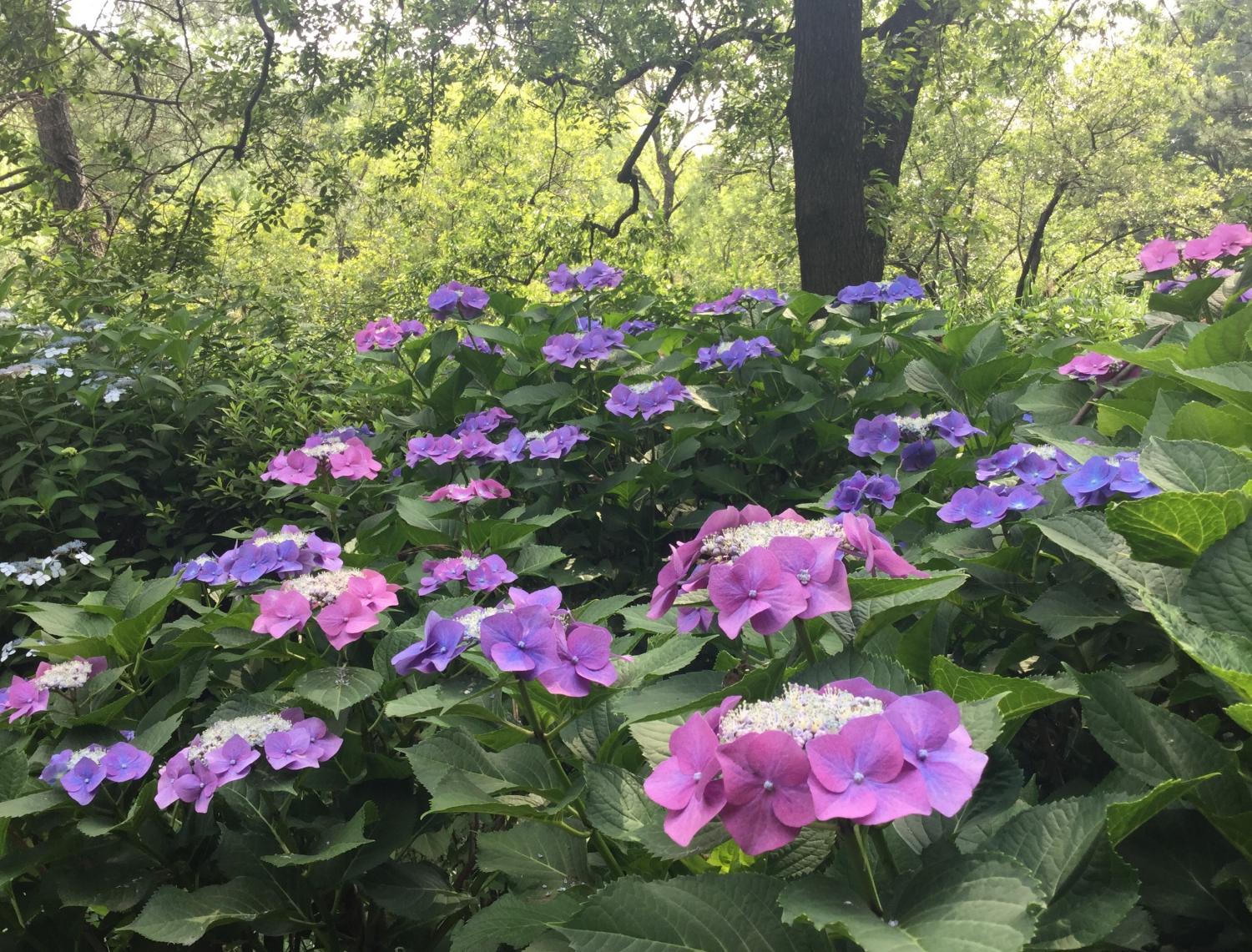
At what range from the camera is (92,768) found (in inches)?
51.3

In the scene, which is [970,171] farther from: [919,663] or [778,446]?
[919,663]

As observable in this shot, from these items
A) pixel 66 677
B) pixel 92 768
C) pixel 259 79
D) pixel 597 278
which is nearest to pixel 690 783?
pixel 92 768

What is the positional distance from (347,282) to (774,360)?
16.6 metres

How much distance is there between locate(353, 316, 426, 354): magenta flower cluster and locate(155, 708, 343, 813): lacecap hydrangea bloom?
68.8 inches

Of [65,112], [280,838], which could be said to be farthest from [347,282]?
[280,838]

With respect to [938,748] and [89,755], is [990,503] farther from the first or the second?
[89,755]

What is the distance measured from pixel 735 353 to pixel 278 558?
150 centimetres

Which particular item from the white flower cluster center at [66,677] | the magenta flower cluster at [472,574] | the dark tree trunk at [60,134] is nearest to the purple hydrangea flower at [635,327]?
the magenta flower cluster at [472,574]

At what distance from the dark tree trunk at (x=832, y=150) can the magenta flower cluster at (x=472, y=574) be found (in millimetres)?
4226

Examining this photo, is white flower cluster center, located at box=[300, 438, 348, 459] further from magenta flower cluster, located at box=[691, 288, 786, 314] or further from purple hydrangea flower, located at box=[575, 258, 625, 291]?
magenta flower cluster, located at box=[691, 288, 786, 314]

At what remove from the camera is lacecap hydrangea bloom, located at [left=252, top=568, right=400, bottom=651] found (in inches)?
53.4

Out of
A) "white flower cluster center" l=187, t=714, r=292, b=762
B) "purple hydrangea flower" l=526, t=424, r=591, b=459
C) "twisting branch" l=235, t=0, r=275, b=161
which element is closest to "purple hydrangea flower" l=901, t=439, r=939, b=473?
"purple hydrangea flower" l=526, t=424, r=591, b=459

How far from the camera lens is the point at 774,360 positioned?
276 cm

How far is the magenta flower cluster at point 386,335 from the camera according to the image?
282cm
